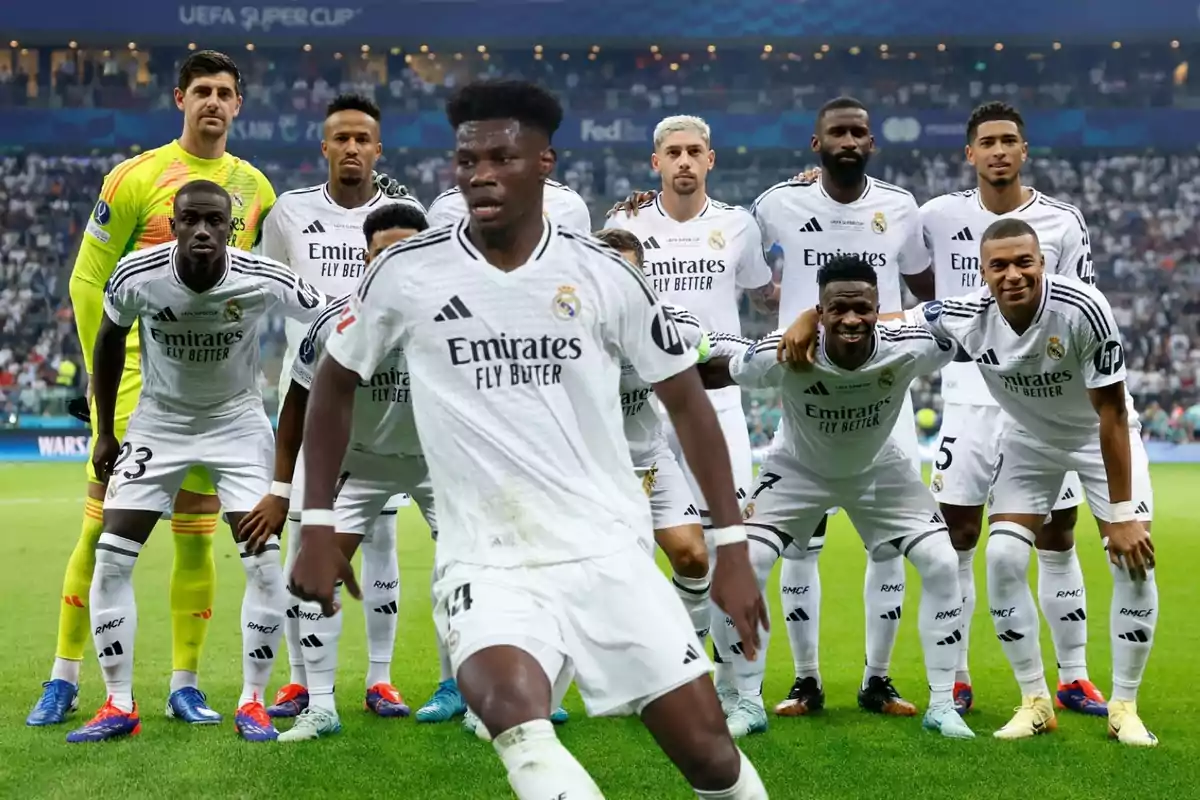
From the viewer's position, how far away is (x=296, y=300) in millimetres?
6406

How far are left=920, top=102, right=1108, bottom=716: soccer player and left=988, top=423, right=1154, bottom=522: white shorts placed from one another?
0.32 meters

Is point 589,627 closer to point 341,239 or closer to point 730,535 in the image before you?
point 730,535

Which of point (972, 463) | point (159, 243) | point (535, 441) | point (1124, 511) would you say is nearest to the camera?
point (535, 441)

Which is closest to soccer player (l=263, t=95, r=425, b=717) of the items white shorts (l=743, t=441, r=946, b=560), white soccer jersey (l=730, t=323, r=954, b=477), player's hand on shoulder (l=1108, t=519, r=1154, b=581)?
white shorts (l=743, t=441, r=946, b=560)

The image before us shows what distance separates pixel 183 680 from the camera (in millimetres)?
6883

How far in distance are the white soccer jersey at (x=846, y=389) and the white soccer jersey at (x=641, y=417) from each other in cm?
38

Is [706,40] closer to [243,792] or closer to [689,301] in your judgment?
[689,301]

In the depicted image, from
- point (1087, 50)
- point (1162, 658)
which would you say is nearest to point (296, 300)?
point (1162, 658)

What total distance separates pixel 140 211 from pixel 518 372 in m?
4.11

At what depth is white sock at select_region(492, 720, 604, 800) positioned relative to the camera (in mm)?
3309

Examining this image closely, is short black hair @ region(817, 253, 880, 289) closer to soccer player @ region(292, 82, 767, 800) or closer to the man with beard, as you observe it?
the man with beard

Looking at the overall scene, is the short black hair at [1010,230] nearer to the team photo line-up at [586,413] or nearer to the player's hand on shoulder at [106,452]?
the team photo line-up at [586,413]

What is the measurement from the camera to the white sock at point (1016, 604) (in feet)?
22.2

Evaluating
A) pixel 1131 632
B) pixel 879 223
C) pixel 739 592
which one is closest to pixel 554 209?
pixel 879 223
